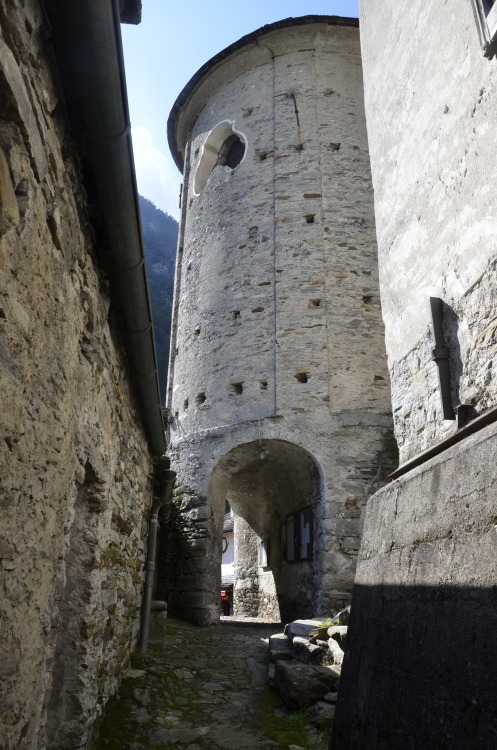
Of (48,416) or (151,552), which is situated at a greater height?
(48,416)

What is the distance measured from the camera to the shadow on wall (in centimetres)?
189

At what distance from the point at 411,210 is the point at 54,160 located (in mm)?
2416

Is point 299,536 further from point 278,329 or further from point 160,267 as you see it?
point 160,267

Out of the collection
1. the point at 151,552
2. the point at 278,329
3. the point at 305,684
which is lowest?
the point at 305,684

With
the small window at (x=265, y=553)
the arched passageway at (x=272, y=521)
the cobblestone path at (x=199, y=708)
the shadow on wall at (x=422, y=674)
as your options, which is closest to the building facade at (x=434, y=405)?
the shadow on wall at (x=422, y=674)

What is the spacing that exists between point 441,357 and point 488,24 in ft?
5.50

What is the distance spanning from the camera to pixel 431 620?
7.52ft

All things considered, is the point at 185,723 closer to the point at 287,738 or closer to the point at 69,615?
the point at 287,738

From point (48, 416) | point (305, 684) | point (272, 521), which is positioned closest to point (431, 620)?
point (48, 416)

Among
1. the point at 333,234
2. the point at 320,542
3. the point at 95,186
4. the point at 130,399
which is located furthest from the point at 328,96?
the point at 95,186

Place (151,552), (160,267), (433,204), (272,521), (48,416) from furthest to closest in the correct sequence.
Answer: (160,267), (272,521), (151,552), (433,204), (48,416)

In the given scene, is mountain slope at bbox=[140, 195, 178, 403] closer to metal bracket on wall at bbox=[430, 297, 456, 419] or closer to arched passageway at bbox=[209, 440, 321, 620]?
arched passageway at bbox=[209, 440, 321, 620]

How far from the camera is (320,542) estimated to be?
8.29 metres

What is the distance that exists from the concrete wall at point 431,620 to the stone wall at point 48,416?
138 cm
